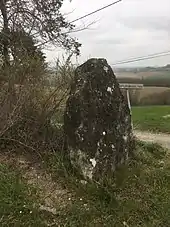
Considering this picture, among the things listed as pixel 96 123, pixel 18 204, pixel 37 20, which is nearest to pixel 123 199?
pixel 96 123

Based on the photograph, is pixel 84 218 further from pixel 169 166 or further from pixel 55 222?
pixel 169 166

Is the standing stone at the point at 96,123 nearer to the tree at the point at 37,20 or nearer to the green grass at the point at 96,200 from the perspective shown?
the green grass at the point at 96,200

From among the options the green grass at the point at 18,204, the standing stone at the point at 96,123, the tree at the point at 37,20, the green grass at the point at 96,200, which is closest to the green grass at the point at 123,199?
the green grass at the point at 96,200

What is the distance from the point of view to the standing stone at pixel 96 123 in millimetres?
5332

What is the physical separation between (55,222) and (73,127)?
Answer: 1.43m

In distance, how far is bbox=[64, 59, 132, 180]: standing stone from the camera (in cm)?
533

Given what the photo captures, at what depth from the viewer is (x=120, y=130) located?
561cm

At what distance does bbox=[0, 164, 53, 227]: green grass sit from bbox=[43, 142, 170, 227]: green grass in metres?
0.34

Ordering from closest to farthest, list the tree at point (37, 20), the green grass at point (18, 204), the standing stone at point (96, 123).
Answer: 1. the green grass at point (18, 204)
2. the standing stone at point (96, 123)
3. the tree at point (37, 20)

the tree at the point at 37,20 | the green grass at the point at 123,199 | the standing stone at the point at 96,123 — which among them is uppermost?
the tree at the point at 37,20

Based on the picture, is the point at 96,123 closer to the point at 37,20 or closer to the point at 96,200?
the point at 96,200

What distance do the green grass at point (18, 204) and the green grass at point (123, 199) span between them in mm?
336

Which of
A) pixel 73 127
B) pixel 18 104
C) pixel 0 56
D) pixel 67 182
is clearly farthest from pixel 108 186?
pixel 0 56

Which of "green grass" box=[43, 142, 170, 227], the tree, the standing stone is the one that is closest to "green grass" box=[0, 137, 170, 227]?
"green grass" box=[43, 142, 170, 227]
